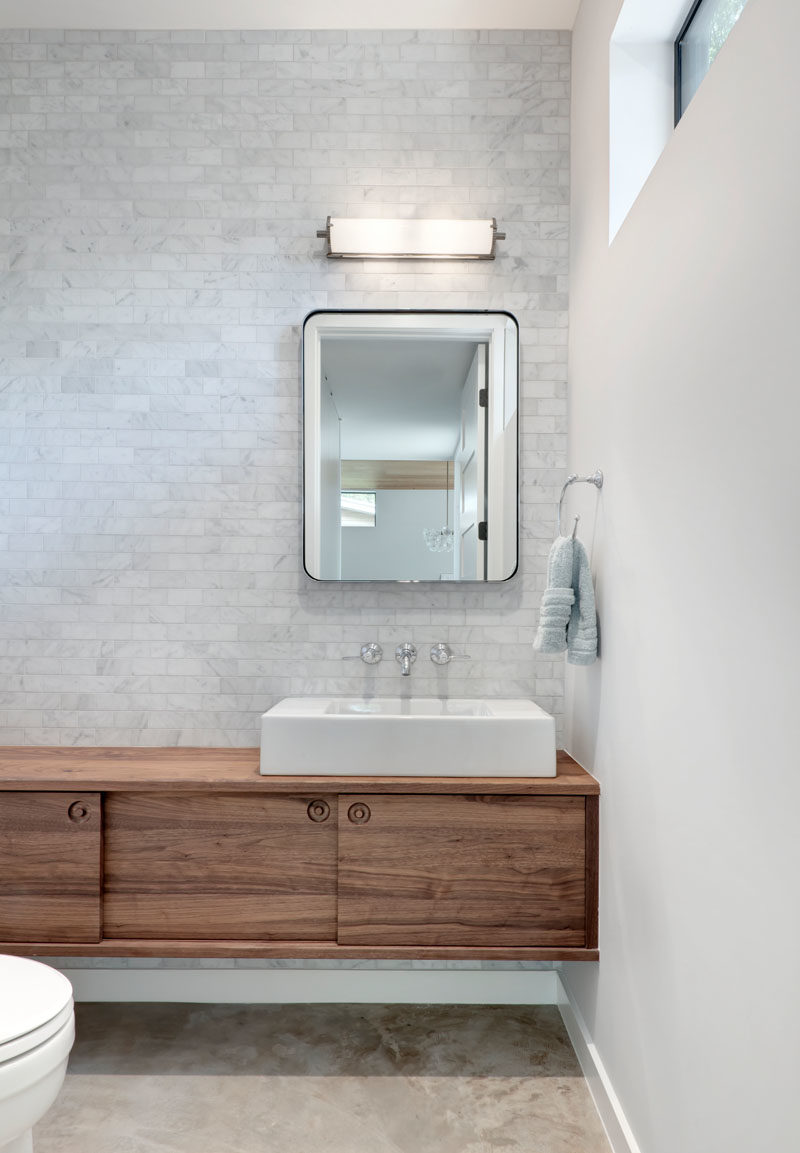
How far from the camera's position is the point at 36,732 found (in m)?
2.42

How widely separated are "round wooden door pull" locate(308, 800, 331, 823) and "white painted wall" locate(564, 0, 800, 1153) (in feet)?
2.19

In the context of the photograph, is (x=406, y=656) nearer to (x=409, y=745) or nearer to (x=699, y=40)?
(x=409, y=745)

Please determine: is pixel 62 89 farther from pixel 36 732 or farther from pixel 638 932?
pixel 638 932

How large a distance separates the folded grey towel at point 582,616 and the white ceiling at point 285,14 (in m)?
1.58

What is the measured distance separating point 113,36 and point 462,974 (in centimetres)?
296

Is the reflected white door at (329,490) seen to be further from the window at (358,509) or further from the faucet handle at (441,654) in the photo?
the faucet handle at (441,654)

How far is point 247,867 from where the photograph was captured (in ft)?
6.55

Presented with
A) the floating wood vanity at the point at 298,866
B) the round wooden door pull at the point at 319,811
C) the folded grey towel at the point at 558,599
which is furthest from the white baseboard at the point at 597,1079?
the folded grey towel at the point at 558,599

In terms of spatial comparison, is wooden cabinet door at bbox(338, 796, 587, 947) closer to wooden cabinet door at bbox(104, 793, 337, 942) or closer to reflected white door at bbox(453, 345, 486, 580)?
wooden cabinet door at bbox(104, 793, 337, 942)

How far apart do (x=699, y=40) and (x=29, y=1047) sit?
2.31 meters

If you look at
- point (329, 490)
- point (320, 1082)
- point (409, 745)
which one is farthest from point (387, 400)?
point (320, 1082)

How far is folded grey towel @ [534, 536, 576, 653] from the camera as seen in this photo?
1.95 meters

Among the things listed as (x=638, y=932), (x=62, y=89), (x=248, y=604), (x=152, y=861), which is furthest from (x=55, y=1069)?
(x=62, y=89)

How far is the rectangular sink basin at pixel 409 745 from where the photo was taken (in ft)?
6.53
